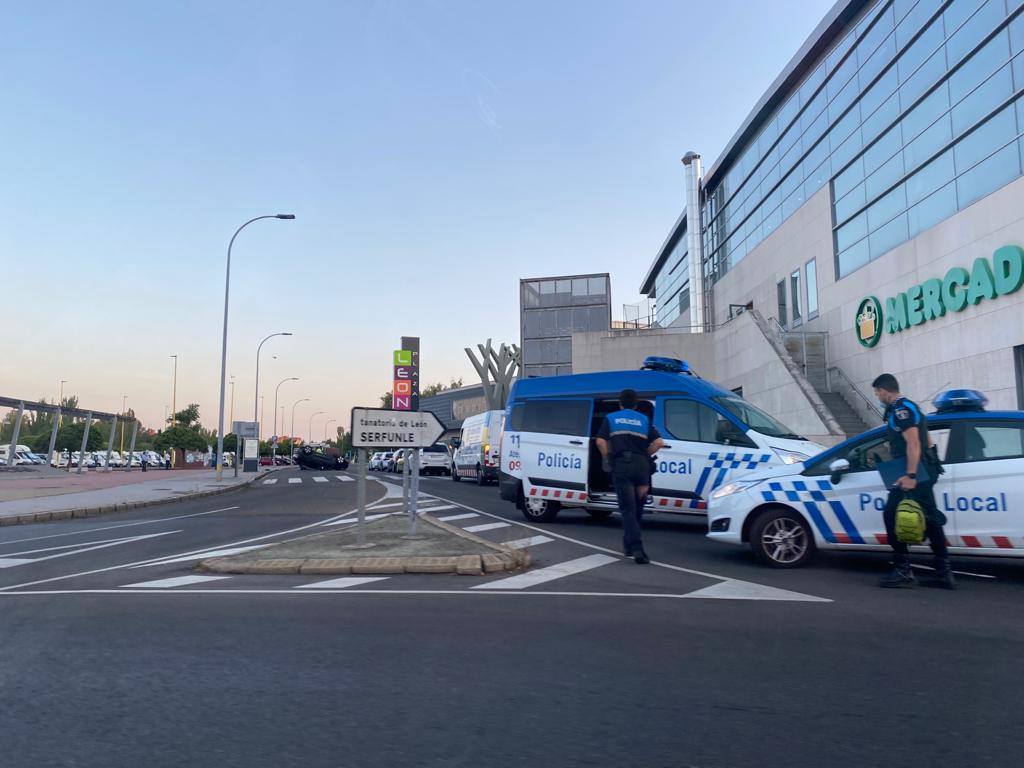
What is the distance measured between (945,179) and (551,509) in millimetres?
13817

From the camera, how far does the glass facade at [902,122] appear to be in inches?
693

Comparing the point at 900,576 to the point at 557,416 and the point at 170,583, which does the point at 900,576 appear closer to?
the point at 170,583

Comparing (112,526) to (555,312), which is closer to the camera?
(112,526)

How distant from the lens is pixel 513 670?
4.23 meters

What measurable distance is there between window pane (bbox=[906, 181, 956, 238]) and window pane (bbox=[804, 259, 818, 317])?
602cm

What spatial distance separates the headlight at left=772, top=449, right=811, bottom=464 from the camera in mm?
10719

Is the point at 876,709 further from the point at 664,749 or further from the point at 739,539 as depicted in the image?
the point at 739,539

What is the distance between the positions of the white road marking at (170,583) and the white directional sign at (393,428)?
2.31 metres

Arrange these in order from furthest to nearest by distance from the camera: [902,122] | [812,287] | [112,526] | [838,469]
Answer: [812,287], [902,122], [112,526], [838,469]

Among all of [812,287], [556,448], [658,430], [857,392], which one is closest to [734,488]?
[658,430]

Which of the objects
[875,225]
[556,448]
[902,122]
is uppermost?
[902,122]

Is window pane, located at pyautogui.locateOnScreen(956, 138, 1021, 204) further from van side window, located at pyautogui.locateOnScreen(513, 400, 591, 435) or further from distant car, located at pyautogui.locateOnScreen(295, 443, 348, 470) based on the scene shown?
distant car, located at pyautogui.locateOnScreen(295, 443, 348, 470)

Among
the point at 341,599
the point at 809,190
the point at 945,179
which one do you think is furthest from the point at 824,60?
the point at 341,599

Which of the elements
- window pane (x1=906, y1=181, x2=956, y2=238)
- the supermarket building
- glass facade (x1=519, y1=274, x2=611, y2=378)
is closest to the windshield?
the supermarket building
